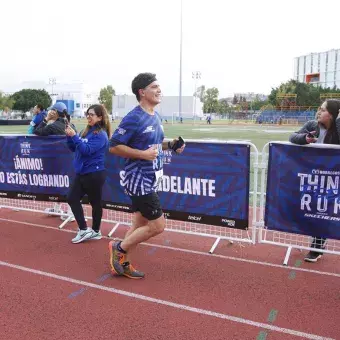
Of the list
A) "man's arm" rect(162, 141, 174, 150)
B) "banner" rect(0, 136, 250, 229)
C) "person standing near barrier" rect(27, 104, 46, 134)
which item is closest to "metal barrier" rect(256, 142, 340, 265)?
"banner" rect(0, 136, 250, 229)

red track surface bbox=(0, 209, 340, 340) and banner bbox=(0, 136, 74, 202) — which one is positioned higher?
banner bbox=(0, 136, 74, 202)

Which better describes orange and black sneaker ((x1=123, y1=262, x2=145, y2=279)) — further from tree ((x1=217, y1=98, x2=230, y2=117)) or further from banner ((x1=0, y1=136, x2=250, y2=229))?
tree ((x1=217, y1=98, x2=230, y2=117))

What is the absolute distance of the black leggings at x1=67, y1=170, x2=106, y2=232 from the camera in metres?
5.59

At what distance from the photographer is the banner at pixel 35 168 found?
663cm

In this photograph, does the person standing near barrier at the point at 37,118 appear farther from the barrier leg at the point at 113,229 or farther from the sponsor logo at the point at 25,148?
the barrier leg at the point at 113,229

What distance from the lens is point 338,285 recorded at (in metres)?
4.38

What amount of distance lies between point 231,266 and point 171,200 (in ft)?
4.24

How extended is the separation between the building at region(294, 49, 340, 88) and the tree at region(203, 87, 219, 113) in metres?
28.6

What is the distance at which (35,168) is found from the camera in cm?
688

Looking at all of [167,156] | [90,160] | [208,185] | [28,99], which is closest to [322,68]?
[28,99]

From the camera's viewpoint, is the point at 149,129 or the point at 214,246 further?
the point at 214,246

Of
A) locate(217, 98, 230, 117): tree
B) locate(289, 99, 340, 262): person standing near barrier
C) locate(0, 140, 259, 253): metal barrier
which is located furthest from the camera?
locate(217, 98, 230, 117): tree

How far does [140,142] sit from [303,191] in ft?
6.90

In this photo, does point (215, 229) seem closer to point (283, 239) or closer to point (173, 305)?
point (283, 239)
